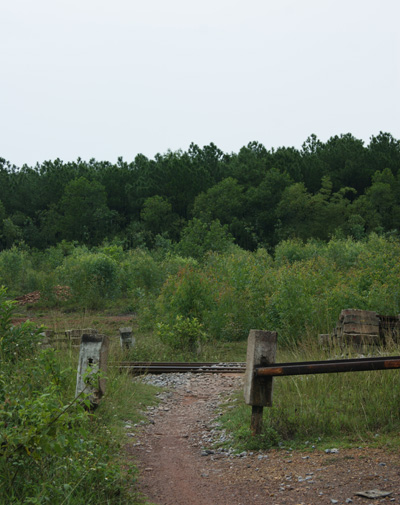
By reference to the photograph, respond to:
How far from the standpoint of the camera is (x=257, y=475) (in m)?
4.75

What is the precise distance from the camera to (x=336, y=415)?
5.75 meters

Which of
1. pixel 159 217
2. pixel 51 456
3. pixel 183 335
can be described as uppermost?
pixel 159 217

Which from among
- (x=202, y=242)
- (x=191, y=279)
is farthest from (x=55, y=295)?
(x=191, y=279)

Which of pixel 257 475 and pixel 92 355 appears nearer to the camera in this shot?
pixel 257 475

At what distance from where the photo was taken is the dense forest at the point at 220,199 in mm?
46969

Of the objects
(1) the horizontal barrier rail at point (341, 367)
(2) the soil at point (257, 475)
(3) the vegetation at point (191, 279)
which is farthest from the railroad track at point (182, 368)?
(1) the horizontal barrier rail at point (341, 367)

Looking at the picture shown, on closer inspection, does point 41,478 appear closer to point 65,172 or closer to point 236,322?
point 236,322

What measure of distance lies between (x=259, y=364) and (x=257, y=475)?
1047mm

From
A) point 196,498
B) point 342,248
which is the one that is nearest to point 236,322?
point 196,498

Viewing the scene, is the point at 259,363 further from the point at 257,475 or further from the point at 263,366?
the point at 257,475

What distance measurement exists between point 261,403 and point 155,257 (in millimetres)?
26680

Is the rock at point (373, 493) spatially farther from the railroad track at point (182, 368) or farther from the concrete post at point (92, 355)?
the railroad track at point (182, 368)

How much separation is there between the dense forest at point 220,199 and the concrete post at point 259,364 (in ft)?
117

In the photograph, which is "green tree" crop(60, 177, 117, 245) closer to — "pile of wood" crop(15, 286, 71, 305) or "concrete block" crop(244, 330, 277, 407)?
"pile of wood" crop(15, 286, 71, 305)
